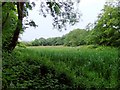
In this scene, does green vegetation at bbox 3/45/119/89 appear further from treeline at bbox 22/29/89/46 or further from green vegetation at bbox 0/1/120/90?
treeline at bbox 22/29/89/46

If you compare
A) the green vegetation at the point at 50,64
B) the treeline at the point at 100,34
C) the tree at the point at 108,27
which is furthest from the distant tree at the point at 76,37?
the green vegetation at the point at 50,64

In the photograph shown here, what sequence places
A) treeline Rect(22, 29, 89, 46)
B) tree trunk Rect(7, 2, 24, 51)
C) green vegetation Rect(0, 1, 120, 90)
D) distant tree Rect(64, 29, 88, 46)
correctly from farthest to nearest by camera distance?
distant tree Rect(64, 29, 88, 46)
treeline Rect(22, 29, 89, 46)
tree trunk Rect(7, 2, 24, 51)
green vegetation Rect(0, 1, 120, 90)

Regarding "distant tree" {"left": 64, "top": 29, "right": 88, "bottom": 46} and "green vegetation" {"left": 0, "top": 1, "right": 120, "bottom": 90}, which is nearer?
"green vegetation" {"left": 0, "top": 1, "right": 120, "bottom": 90}

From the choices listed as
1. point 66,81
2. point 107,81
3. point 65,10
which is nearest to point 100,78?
point 107,81

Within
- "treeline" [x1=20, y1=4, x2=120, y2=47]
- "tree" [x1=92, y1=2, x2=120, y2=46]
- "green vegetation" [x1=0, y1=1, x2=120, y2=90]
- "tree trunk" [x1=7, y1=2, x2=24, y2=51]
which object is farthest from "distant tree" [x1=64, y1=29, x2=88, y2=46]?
"tree trunk" [x1=7, y1=2, x2=24, y2=51]

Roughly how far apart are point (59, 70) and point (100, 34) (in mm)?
5568

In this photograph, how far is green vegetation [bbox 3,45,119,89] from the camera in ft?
20.8

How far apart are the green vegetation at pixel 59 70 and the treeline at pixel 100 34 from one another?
3.33m

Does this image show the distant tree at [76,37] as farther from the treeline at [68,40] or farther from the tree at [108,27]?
the tree at [108,27]

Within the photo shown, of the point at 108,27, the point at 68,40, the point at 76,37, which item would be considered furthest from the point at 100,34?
the point at 68,40

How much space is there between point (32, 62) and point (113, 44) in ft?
17.7

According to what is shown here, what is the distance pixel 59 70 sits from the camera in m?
6.93

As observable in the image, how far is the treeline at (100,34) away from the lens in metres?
11.5

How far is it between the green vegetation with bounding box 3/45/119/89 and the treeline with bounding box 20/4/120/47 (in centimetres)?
333
